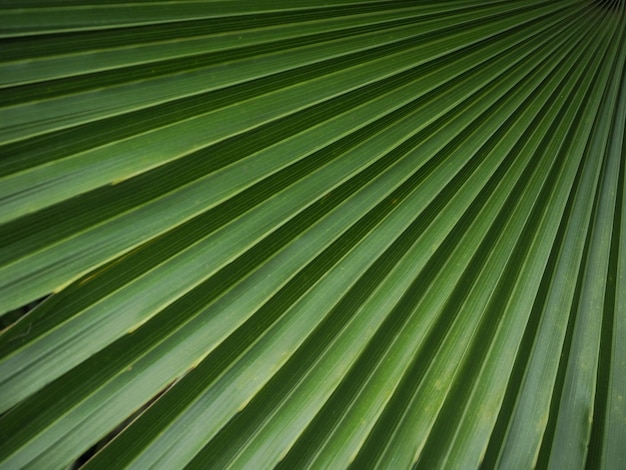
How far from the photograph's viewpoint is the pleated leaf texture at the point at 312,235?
678 mm

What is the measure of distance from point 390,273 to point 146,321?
41 cm

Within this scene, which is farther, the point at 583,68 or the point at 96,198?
the point at 583,68

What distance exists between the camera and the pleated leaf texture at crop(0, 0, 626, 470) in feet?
2.23

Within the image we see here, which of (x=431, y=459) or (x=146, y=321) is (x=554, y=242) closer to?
(x=431, y=459)

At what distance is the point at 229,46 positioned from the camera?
760mm

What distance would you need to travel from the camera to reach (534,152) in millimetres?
1015

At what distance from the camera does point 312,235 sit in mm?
838

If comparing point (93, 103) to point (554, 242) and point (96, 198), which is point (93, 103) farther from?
point (554, 242)

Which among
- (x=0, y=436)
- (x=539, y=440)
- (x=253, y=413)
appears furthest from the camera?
(x=539, y=440)

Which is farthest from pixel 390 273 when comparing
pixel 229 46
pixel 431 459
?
pixel 229 46

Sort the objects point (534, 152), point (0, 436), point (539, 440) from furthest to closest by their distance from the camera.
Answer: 1. point (534, 152)
2. point (539, 440)
3. point (0, 436)

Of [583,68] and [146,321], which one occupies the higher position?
[583,68]

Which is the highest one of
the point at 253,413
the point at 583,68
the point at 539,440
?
the point at 583,68

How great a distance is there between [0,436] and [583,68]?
4.00 feet
